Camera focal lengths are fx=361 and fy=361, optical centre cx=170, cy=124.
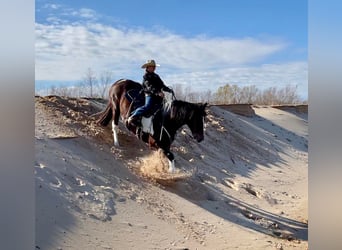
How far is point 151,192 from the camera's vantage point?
214cm

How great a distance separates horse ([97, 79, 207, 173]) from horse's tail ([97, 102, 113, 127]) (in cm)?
11

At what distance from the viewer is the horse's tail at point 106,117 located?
2391 millimetres

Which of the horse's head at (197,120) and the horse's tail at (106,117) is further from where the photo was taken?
the horse's tail at (106,117)

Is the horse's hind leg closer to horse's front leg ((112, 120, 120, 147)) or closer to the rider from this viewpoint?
horse's front leg ((112, 120, 120, 147))

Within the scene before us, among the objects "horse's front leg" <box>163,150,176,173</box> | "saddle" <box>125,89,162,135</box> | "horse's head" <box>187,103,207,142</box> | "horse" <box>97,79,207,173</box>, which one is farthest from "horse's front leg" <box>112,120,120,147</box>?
"horse's head" <box>187,103,207,142</box>

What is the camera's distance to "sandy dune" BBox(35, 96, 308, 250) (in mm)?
1783

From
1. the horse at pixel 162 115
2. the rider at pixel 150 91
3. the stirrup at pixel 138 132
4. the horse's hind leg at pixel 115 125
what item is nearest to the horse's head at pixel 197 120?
the horse at pixel 162 115

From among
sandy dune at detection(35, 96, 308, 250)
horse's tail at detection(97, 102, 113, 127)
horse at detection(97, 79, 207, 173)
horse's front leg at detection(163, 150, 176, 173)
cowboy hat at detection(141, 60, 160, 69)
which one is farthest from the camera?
horse's tail at detection(97, 102, 113, 127)

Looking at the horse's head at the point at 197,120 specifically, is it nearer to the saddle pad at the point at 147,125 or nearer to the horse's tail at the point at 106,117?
the saddle pad at the point at 147,125

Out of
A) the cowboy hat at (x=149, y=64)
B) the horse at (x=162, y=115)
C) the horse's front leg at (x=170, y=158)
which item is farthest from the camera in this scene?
the horse's front leg at (x=170, y=158)

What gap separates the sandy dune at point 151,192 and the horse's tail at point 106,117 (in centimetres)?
5

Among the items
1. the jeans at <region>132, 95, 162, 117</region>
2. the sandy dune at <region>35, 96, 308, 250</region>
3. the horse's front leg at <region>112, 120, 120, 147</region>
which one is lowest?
the sandy dune at <region>35, 96, 308, 250</region>

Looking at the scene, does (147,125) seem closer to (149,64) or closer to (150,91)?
(150,91)

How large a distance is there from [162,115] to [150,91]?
7.2 inches
